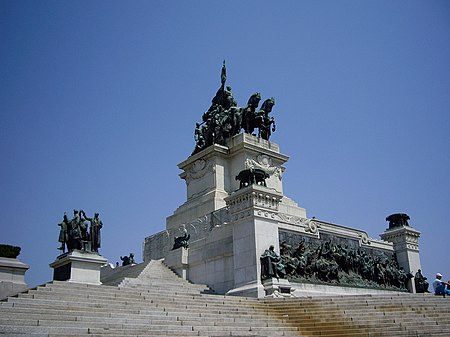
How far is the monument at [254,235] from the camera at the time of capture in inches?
901

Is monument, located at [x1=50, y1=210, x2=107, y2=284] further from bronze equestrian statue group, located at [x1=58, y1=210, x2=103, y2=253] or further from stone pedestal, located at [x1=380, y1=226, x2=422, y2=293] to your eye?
stone pedestal, located at [x1=380, y1=226, x2=422, y2=293]

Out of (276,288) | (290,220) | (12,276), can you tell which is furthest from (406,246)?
(12,276)

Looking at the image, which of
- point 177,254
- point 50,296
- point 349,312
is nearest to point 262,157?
point 177,254

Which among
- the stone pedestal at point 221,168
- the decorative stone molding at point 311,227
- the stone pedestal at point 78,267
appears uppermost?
the stone pedestal at point 221,168

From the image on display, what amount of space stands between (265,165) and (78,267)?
624 inches

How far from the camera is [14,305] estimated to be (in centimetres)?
1287

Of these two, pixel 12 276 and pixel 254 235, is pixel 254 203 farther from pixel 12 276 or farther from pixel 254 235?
pixel 12 276

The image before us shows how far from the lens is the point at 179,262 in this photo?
2689 cm

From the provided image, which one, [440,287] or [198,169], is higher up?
[198,169]

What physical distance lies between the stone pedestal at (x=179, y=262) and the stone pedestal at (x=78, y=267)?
5.42m

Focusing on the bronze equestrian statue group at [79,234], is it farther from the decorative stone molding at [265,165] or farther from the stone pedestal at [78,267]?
the decorative stone molding at [265,165]

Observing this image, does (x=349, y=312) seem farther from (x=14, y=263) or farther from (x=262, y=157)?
(x=262, y=157)

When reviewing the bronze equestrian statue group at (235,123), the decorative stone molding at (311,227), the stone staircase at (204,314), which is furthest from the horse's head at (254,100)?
the stone staircase at (204,314)

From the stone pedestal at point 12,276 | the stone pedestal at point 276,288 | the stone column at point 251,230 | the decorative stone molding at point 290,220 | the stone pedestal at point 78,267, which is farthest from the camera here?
the decorative stone molding at point 290,220
